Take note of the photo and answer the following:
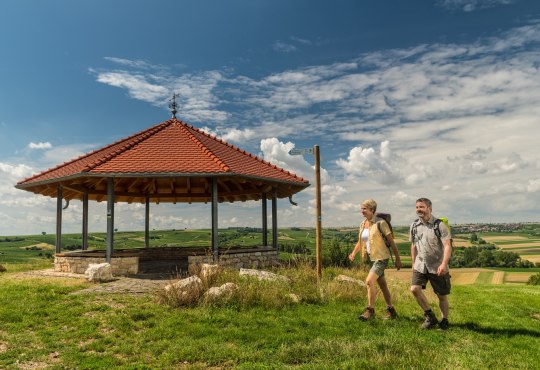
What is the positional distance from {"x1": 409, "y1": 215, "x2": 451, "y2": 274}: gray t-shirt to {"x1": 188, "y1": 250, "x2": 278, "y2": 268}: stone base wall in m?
6.96

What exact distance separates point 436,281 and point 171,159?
9117mm

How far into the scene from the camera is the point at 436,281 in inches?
258

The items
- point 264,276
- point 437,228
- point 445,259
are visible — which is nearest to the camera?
point 445,259

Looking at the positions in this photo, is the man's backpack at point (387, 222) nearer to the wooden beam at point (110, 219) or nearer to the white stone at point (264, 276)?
the white stone at point (264, 276)

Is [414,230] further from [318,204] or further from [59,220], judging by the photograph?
[59,220]

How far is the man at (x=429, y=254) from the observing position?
6.44 m

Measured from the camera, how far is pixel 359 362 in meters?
5.02

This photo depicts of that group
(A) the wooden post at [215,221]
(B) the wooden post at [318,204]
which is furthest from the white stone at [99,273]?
(B) the wooden post at [318,204]

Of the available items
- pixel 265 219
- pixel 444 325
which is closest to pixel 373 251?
pixel 444 325

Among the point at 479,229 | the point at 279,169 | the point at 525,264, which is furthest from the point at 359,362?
the point at 479,229

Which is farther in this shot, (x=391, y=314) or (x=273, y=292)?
(x=273, y=292)

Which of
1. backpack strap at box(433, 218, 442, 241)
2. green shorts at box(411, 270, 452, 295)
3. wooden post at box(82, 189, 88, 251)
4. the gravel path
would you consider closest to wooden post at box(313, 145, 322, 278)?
the gravel path

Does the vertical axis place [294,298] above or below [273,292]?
below

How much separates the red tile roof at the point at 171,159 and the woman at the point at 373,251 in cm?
569
